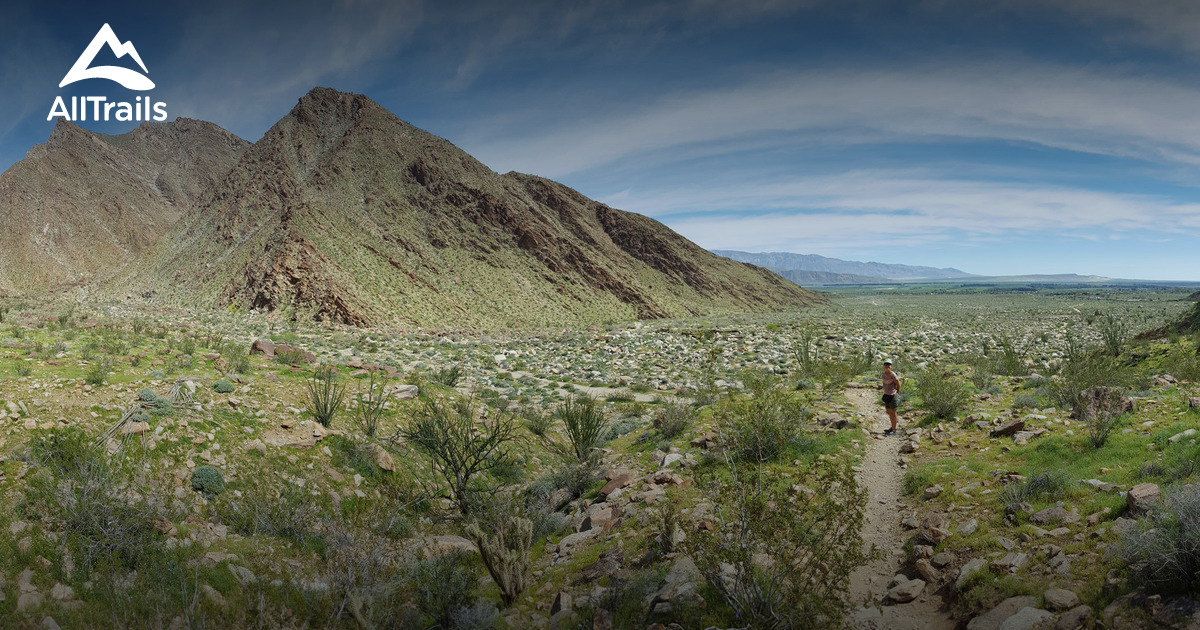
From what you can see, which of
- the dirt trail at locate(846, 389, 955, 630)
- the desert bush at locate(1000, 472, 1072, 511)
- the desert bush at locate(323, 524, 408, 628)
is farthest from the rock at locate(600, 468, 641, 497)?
the desert bush at locate(1000, 472, 1072, 511)

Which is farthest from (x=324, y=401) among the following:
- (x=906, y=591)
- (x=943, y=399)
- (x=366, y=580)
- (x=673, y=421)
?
(x=943, y=399)

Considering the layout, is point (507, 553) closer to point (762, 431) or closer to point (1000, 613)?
point (1000, 613)

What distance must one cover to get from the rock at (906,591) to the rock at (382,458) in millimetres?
7379

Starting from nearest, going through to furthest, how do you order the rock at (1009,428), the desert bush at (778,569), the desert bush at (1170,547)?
the desert bush at (1170,547) → the desert bush at (778,569) → the rock at (1009,428)

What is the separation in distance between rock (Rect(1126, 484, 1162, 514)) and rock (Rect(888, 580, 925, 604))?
2095 millimetres

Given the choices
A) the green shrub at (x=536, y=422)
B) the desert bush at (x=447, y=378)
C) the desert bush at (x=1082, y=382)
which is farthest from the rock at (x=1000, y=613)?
the desert bush at (x=447, y=378)

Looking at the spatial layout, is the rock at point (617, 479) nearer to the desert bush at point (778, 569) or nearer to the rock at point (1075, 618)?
the desert bush at point (778, 569)

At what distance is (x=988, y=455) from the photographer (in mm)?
7762

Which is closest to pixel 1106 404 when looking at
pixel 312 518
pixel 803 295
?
pixel 312 518

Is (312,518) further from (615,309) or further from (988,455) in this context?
(615,309)

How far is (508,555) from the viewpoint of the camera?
5539 millimetres

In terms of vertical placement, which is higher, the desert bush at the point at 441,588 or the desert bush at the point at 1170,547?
the desert bush at the point at 1170,547

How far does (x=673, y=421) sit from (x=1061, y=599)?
7.33m

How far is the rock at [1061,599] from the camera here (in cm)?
402
